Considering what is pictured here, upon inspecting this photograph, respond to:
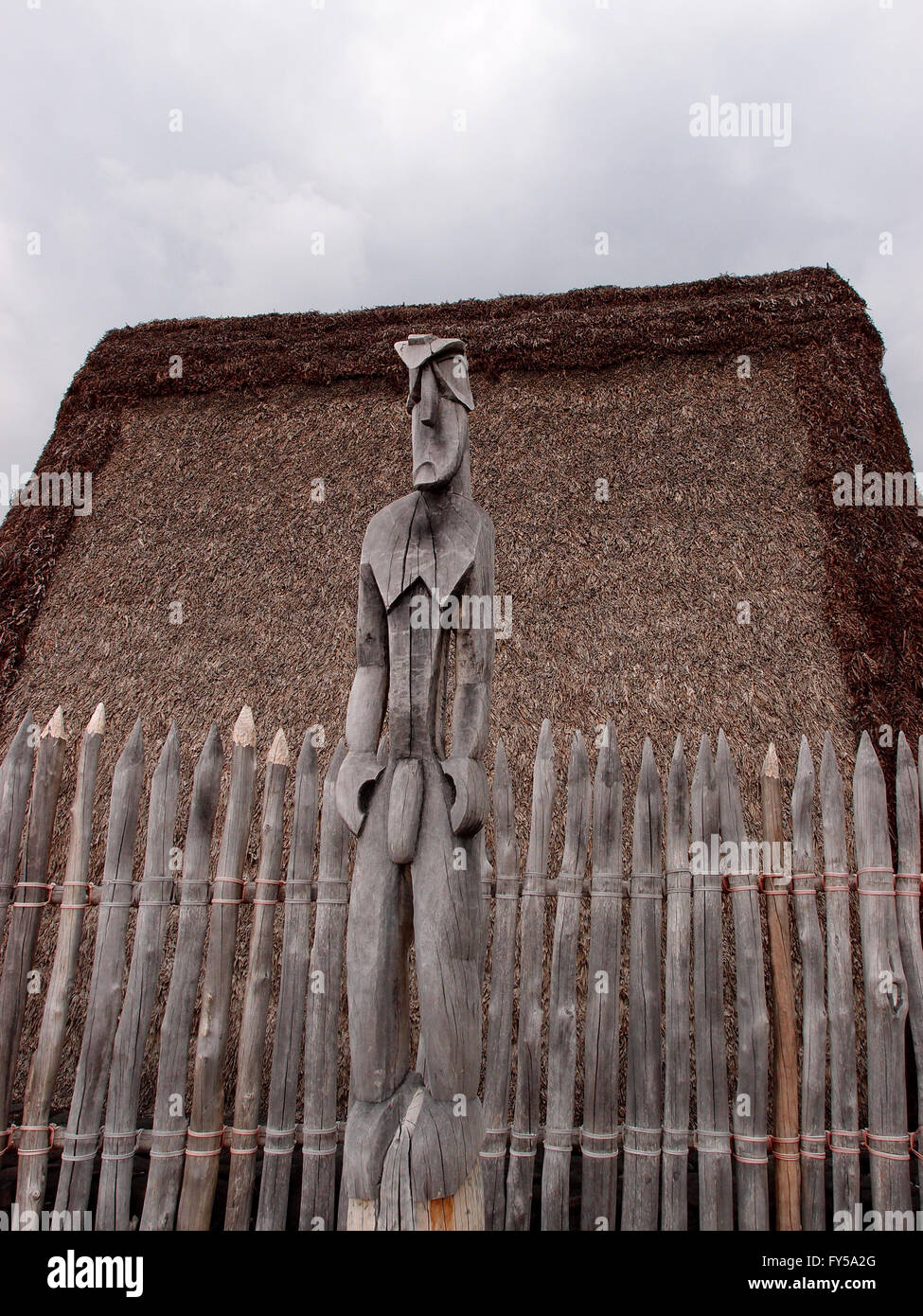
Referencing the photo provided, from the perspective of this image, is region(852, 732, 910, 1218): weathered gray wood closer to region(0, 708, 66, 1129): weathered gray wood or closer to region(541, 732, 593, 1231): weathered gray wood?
region(541, 732, 593, 1231): weathered gray wood

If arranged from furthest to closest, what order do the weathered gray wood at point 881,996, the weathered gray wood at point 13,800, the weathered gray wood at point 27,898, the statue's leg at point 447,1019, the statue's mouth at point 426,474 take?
the weathered gray wood at point 13,800, the weathered gray wood at point 27,898, the weathered gray wood at point 881,996, the statue's mouth at point 426,474, the statue's leg at point 447,1019

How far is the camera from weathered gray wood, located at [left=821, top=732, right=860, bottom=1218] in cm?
288

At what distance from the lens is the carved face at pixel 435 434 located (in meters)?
2.39

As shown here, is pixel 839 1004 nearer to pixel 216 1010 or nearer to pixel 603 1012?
pixel 603 1012

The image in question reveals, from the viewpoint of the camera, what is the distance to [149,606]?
626cm

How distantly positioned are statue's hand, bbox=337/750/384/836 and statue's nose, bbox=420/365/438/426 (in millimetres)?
1024

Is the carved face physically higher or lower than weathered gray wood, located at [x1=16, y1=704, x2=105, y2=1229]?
higher

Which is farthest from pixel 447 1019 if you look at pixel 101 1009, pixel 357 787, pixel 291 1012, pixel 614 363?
pixel 614 363

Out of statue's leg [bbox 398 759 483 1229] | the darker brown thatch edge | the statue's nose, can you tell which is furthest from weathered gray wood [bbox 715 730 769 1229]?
the darker brown thatch edge

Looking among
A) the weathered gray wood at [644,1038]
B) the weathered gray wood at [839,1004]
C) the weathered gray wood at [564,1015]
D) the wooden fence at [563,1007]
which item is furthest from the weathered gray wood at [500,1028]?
the weathered gray wood at [839,1004]

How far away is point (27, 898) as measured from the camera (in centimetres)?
334

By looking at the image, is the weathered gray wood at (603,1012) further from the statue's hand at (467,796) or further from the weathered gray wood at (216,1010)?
the weathered gray wood at (216,1010)

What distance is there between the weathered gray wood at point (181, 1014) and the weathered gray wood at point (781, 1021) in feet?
7.31
